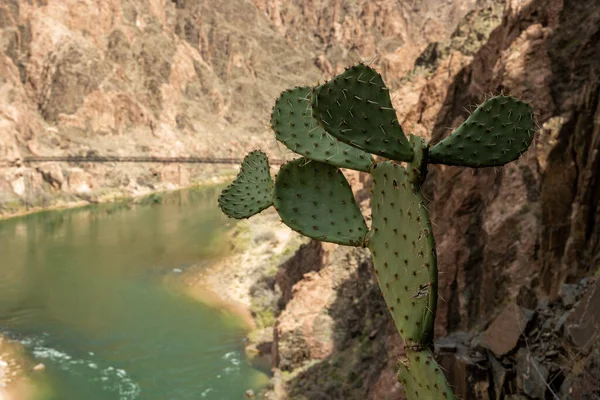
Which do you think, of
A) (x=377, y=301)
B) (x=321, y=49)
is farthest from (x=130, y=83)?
(x=377, y=301)

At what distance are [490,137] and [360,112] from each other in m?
0.96

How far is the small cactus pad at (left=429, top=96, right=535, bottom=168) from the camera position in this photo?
3.10 m

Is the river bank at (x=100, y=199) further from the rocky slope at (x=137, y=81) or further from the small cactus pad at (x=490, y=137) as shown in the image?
the small cactus pad at (x=490, y=137)

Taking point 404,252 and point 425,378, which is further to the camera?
point 404,252

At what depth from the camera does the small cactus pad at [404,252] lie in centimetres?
276

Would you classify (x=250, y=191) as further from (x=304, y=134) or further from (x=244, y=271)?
(x=244, y=271)

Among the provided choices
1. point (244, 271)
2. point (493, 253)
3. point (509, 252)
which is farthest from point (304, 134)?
point (244, 271)

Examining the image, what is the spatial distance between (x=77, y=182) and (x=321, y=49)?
84.4m

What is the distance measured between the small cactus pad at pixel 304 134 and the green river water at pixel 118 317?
47.1ft

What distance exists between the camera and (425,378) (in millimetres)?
2789

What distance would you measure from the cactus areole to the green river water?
14177 millimetres

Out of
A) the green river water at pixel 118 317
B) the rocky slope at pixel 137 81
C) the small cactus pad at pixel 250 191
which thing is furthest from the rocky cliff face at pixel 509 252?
the rocky slope at pixel 137 81

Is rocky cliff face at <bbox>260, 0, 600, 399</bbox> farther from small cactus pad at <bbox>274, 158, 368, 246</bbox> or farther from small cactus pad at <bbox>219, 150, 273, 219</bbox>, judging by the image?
small cactus pad at <bbox>219, 150, 273, 219</bbox>

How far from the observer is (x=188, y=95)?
92562 millimetres
